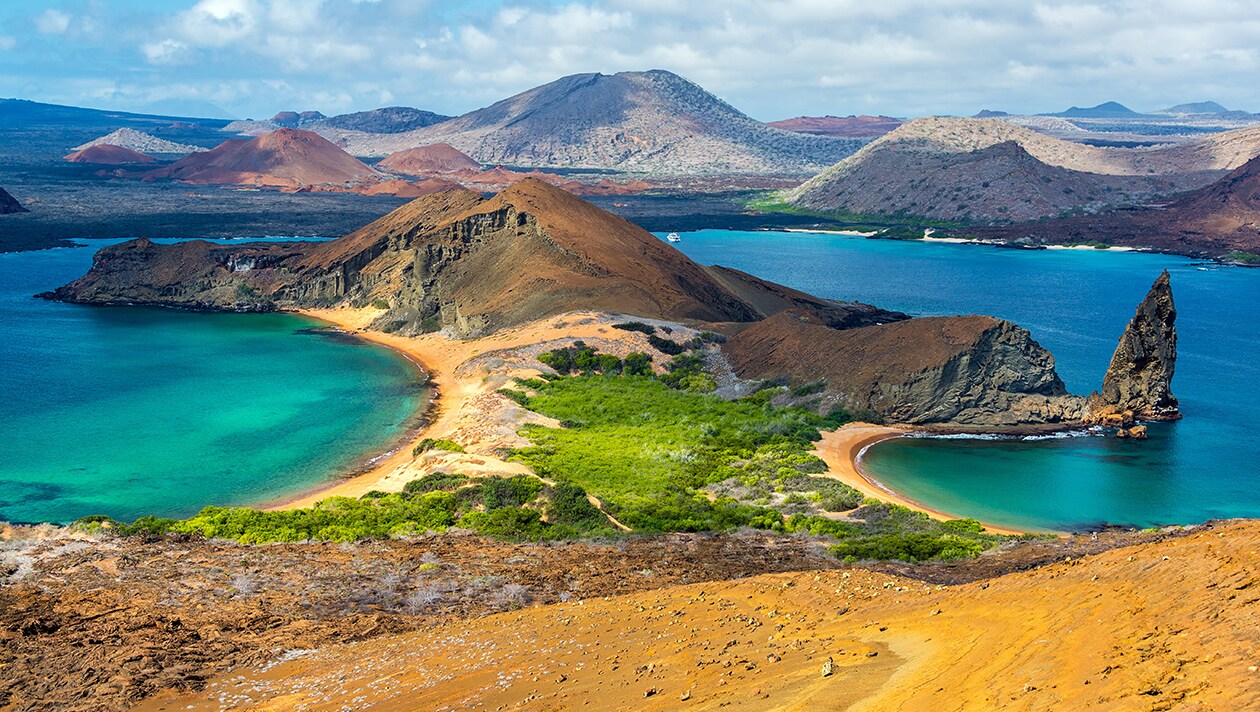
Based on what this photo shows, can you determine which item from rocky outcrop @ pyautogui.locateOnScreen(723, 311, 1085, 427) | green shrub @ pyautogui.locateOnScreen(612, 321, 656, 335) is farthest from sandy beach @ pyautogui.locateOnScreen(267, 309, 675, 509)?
rocky outcrop @ pyautogui.locateOnScreen(723, 311, 1085, 427)

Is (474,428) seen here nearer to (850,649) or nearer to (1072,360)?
(850,649)

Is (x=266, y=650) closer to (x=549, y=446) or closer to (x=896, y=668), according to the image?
(x=896, y=668)

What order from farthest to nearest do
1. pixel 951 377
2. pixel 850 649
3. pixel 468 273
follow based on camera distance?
pixel 468 273
pixel 951 377
pixel 850 649

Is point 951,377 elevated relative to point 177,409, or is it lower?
elevated

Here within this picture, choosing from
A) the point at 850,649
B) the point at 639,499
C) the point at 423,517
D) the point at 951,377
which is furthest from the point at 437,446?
the point at 951,377

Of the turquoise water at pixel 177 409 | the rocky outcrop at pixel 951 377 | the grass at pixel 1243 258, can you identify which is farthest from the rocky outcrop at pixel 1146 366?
the grass at pixel 1243 258

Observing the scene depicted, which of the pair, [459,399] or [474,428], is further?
[459,399]

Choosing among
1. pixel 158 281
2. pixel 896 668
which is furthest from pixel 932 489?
pixel 158 281
